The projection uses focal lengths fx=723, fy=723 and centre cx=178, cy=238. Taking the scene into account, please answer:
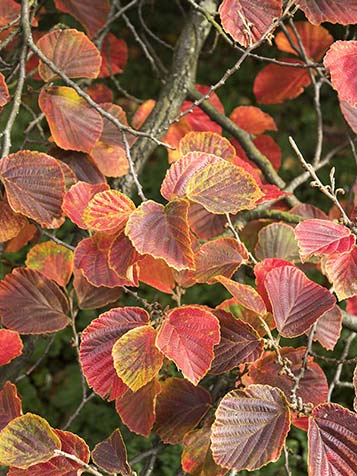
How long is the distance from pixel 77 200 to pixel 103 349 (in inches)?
8.7

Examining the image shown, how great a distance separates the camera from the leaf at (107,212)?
86 centimetres

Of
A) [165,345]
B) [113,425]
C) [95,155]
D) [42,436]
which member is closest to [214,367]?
[165,345]

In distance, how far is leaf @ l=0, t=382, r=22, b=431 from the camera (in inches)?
35.3

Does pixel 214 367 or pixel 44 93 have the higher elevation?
pixel 44 93

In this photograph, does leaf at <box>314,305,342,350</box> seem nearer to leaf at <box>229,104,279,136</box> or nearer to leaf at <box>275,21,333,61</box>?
leaf at <box>229,104,279,136</box>

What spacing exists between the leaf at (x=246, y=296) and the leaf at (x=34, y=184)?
9.9 inches

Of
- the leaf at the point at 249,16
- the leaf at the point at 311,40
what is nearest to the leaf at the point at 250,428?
the leaf at the point at 249,16

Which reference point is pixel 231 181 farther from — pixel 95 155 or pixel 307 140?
pixel 307 140

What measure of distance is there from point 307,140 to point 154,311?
2.17 meters

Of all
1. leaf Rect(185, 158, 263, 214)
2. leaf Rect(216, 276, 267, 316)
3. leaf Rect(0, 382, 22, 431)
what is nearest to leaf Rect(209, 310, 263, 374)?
leaf Rect(216, 276, 267, 316)

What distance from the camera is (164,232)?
84 centimetres

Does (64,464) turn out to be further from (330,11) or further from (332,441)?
(330,11)

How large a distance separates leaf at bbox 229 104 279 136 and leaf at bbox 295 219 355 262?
0.59 metres

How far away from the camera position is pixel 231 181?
878 millimetres
